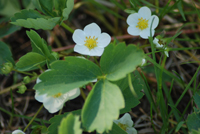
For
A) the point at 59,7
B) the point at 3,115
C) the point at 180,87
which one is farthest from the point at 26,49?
the point at 180,87

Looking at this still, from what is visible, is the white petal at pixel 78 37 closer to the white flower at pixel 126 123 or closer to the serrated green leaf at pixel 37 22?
the serrated green leaf at pixel 37 22

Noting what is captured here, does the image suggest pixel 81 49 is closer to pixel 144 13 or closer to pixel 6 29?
pixel 144 13

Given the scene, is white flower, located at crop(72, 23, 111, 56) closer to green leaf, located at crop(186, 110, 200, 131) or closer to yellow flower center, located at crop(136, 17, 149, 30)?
yellow flower center, located at crop(136, 17, 149, 30)

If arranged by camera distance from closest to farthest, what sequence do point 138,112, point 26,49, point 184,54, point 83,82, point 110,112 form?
point 110,112, point 83,82, point 138,112, point 184,54, point 26,49

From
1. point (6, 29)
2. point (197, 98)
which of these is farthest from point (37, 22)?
point (197, 98)

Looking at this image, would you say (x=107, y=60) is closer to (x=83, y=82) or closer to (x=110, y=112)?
(x=83, y=82)
